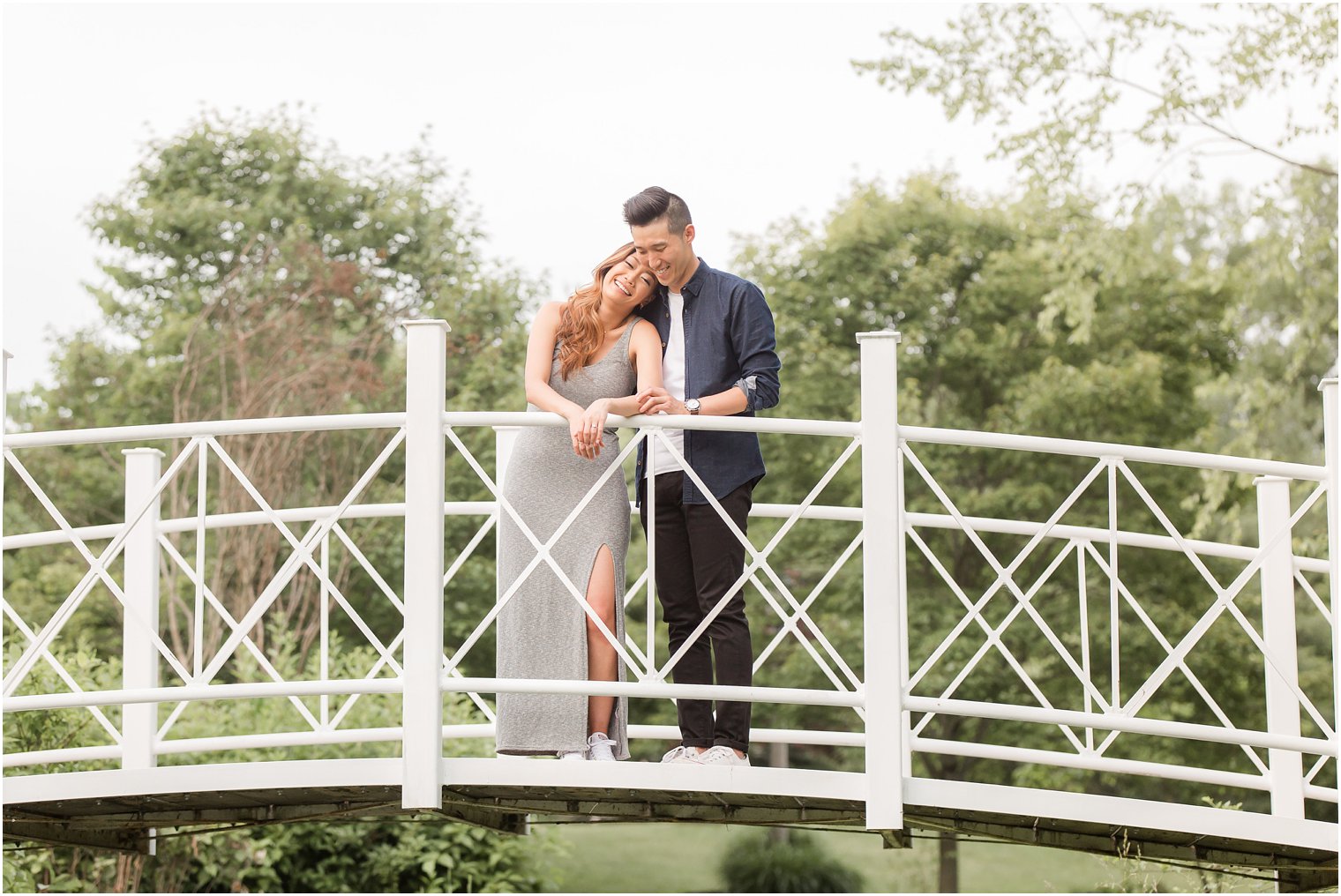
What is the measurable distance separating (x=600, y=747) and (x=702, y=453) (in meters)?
1.06

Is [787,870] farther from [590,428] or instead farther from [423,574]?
[590,428]

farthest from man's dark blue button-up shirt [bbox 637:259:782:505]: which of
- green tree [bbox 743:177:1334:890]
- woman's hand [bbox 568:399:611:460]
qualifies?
green tree [bbox 743:177:1334:890]

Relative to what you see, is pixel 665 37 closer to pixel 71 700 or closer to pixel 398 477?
pixel 398 477

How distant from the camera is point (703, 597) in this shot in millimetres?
4840

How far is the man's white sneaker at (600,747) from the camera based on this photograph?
4906 mm

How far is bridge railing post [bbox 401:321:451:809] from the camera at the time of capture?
465 centimetres

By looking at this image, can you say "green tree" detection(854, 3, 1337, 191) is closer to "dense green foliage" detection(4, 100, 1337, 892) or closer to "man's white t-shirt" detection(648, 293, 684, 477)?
"dense green foliage" detection(4, 100, 1337, 892)

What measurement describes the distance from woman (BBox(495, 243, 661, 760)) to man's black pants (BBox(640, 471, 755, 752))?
0.53 ft

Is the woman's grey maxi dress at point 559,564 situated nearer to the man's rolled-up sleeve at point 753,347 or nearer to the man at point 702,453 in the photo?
the man at point 702,453

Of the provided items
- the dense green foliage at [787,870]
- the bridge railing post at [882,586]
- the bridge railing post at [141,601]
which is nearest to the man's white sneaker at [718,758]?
the bridge railing post at [882,586]

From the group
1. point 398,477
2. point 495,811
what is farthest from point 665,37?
point 495,811

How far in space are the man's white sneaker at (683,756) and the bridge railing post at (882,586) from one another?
0.58 metres

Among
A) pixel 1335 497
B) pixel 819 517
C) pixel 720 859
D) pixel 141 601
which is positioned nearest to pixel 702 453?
pixel 819 517

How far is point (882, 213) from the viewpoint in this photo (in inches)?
691
